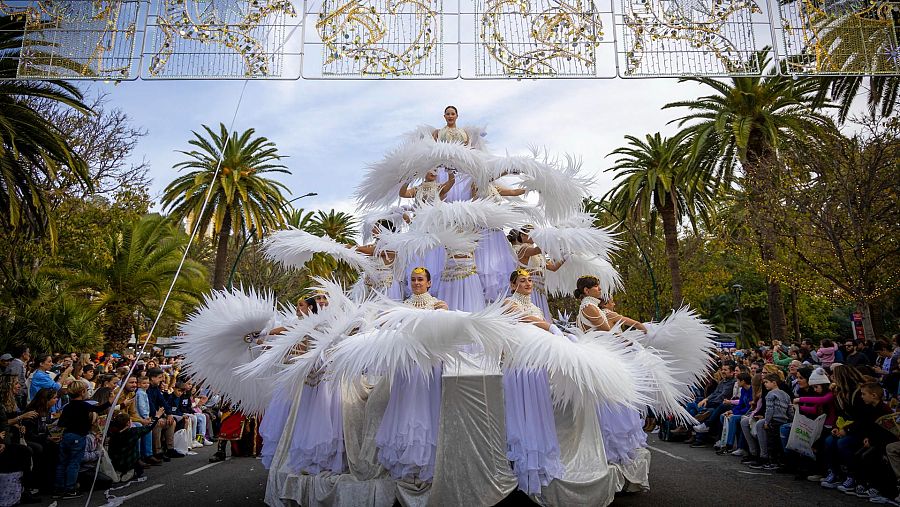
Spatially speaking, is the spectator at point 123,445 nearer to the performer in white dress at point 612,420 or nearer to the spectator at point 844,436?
the performer in white dress at point 612,420

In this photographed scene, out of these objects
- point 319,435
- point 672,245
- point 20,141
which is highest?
point 672,245

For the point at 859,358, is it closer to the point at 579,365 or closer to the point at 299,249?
the point at 579,365

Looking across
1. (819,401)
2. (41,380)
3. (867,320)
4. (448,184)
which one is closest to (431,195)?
(448,184)

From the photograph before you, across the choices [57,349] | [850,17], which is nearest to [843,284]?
[850,17]

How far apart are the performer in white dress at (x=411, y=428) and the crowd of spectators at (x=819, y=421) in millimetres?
5017

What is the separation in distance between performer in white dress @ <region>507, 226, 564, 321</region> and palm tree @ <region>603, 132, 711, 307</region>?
16.6m

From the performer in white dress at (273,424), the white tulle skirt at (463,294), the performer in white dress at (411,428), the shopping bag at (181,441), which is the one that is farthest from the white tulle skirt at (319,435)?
the shopping bag at (181,441)

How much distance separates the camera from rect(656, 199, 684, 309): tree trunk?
24828 millimetres

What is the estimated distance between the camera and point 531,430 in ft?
21.6

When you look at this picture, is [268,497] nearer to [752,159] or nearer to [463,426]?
[463,426]

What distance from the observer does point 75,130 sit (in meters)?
18.7

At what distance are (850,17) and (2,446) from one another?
38.6 ft

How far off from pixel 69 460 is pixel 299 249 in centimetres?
426

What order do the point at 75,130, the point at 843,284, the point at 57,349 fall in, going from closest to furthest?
the point at 843,284, the point at 75,130, the point at 57,349
